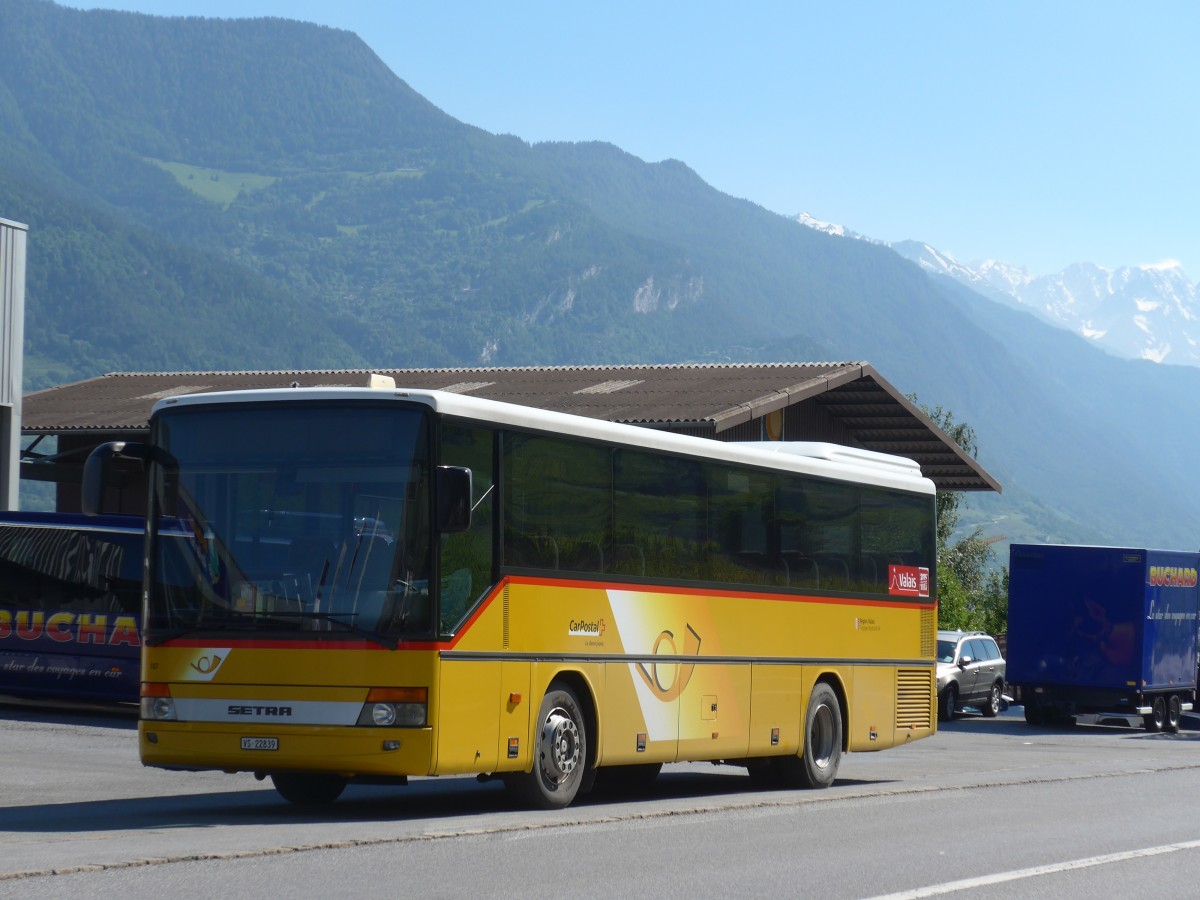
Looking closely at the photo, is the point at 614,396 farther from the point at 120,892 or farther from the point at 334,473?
the point at 120,892

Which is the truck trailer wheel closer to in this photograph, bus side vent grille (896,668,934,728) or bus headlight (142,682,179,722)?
bus side vent grille (896,668,934,728)

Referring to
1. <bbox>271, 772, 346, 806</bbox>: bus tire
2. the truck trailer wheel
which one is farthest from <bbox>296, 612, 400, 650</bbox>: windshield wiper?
the truck trailer wheel

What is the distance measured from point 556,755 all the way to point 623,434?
100.0 inches

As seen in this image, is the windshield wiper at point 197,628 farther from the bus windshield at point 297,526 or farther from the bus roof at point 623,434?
the bus roof at point 623,434

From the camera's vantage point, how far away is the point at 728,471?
15180 millimetres

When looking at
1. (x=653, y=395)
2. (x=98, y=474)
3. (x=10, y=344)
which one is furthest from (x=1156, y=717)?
(x=98, y=474)

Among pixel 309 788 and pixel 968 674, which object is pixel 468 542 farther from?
pixel 968 674

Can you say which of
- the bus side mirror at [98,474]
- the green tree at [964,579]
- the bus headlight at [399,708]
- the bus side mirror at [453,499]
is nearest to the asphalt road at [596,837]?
the bus headlight at [399,708]

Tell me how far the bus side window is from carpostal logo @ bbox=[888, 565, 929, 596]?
7.00 meters

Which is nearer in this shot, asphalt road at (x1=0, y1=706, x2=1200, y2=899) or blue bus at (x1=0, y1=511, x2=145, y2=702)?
asphalt road at (x1=0, y1=706, x2=1200, y2=899)

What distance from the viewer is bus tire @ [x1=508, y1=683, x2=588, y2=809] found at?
1236cm

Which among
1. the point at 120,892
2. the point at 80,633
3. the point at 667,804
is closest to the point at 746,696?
the point at 667,804

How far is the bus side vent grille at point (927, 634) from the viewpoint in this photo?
18578mm

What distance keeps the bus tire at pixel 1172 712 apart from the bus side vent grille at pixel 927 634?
15836 millimetres
